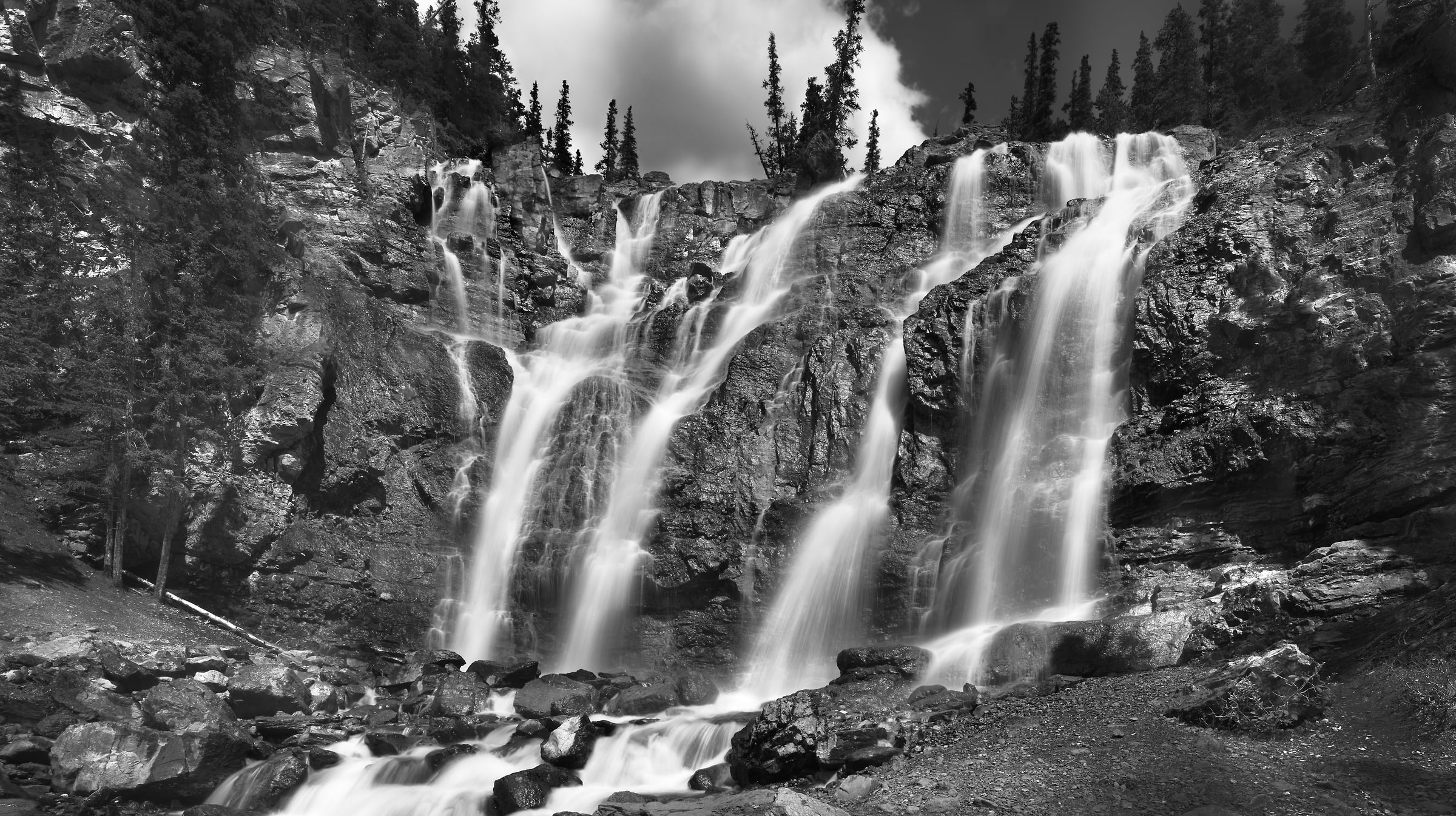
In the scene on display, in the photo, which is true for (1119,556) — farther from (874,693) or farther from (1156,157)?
(1156,157)

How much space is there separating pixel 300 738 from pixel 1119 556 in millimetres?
14889

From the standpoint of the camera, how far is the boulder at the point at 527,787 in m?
12.1

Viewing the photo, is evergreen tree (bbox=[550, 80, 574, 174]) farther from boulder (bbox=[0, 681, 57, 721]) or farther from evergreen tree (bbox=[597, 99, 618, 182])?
boulder (bbox=[0, 681, 57, 721])

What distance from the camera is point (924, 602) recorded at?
681 inches

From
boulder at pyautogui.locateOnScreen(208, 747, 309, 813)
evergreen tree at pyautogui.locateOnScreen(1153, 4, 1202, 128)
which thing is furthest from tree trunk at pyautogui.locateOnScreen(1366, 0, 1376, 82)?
boulder at pyautogui.locateOnScreen(208, 747, 309, 813)

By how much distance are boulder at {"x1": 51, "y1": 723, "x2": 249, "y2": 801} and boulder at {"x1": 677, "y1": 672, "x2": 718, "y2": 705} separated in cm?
791

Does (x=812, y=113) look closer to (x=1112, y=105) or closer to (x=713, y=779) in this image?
(x=1112, y=105)

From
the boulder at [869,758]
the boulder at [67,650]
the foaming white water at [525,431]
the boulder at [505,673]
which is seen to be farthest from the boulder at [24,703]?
the boulder at [869,758]

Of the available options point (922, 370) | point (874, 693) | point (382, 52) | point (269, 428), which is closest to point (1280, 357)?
point (922, 370)

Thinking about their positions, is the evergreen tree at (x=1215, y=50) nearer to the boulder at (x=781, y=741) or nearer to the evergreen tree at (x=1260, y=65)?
the evergreen tree at (x=1260, y=65)

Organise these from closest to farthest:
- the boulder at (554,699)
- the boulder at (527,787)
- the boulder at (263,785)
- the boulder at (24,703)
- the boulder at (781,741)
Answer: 1. the boulder at (781,741)
2. the boulder at (527,787)
3. the boulder at (263,785)
4. the boulder at (24,703)
5. the boulder at (554,699)

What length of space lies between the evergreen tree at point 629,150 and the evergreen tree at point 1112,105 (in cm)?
3085

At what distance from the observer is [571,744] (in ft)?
44.6

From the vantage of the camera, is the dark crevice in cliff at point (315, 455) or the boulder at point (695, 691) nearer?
the boulder at point (695, 691)
